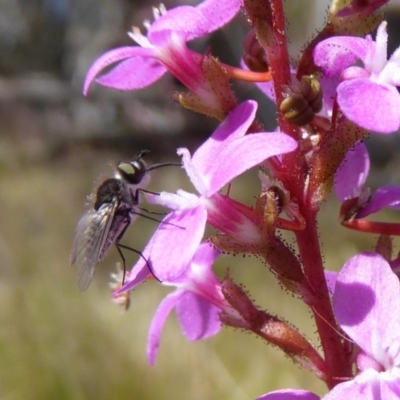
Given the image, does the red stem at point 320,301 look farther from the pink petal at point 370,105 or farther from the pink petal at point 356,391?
the pink petal at point 370,105

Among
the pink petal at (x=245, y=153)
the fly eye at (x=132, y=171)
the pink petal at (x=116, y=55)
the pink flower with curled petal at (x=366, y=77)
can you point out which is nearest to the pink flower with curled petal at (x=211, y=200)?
the pink petal at (x=245, y=153)

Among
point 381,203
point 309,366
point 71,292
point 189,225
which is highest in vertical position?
point 189,225

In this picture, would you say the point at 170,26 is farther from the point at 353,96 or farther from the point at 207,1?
the point at 353,96

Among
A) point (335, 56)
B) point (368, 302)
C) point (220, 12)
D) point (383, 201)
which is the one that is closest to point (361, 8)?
point (335, 56)

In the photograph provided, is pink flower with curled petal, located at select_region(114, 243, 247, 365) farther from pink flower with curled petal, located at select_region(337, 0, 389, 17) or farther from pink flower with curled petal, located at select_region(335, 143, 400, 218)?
pink flower with curled petal, located at select_region(337, 0, 389, 17)

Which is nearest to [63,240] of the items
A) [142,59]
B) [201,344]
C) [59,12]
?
[201,344]

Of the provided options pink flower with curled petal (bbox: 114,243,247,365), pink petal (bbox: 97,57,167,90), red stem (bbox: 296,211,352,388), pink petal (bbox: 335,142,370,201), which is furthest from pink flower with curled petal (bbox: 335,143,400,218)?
pink petal (bbox: 97,57,167,90)

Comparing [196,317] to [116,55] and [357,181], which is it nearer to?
[357,181]
